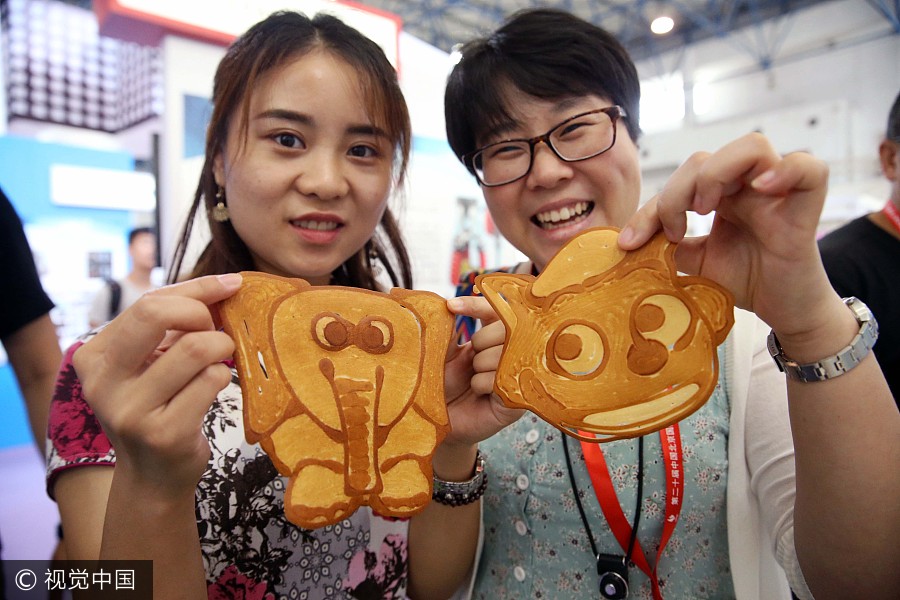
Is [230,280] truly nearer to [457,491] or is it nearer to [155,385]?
[155,385]

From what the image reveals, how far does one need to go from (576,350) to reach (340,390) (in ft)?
1.53

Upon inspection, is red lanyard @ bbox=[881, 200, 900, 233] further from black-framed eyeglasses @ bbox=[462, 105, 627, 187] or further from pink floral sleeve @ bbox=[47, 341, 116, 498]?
pink floral sleeve @ bbox=[47, 341, 116, 498]

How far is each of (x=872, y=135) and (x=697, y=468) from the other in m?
12.0

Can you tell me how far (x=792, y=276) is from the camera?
886 millimetres

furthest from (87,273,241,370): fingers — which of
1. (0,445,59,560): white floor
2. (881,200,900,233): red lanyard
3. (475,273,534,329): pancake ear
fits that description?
(0,445,59,560): white floor

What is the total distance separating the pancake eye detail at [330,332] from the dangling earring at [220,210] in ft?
1.78

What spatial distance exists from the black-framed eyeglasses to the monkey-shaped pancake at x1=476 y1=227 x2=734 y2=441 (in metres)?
0.39

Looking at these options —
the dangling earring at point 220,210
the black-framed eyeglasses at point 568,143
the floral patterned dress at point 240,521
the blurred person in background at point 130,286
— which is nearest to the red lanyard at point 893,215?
the black-framed eyeglasses at point 568,143

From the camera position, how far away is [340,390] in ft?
3.32

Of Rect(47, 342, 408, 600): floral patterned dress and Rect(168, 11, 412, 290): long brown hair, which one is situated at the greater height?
Rect(168, 11, 412, 290): long brown hair

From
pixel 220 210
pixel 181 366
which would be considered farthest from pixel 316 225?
pixel 181 366

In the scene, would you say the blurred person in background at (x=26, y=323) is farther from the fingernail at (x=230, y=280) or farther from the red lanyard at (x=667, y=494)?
the red lanyard at (x=667, y=494)

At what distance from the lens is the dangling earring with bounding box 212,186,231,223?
138 centimetres

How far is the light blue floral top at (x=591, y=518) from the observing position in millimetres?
1159
